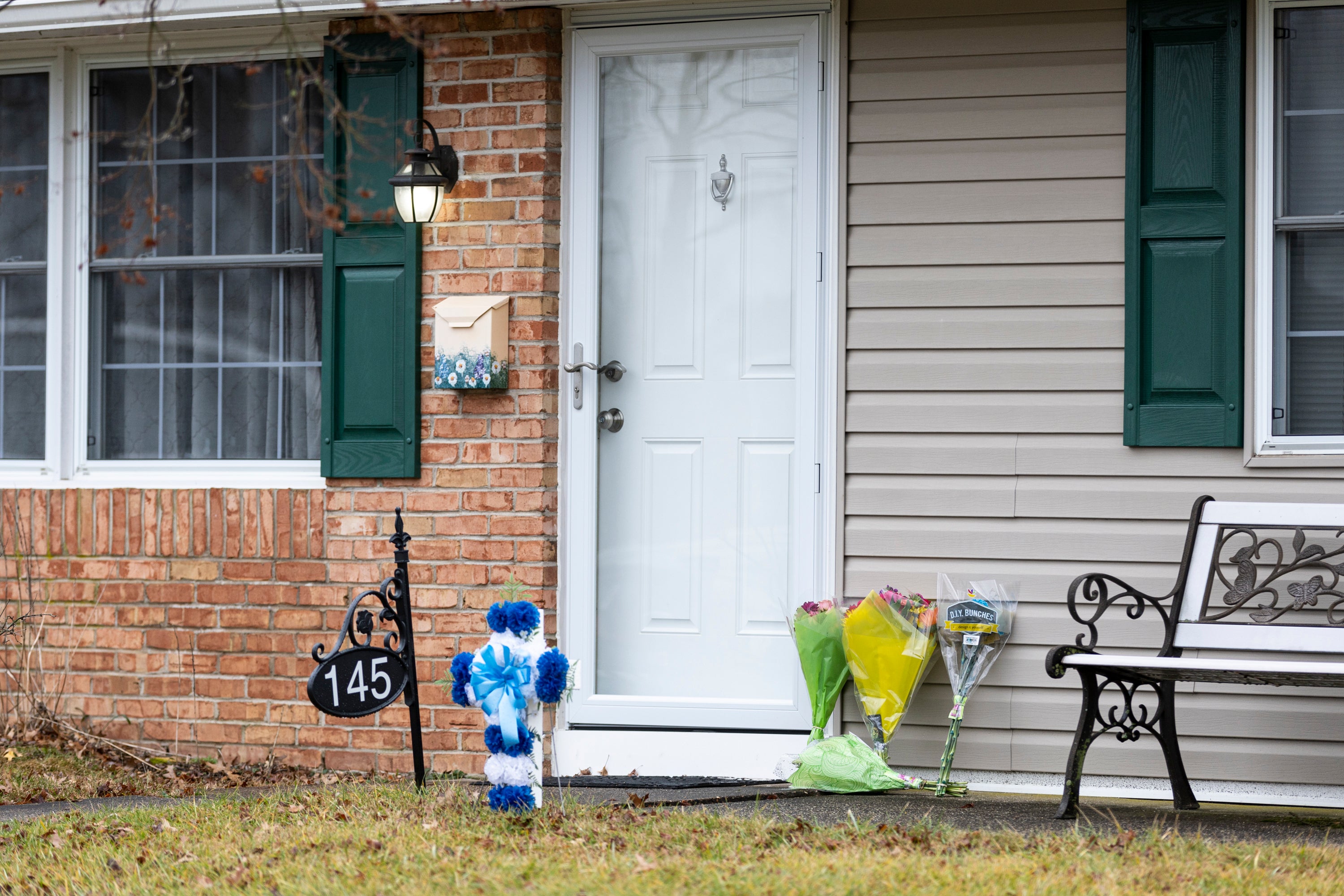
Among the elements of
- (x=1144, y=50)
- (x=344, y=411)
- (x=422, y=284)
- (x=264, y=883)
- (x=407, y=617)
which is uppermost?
(x=1144, y=50)

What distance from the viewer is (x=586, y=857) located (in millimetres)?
3328

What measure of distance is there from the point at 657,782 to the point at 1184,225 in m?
2.54

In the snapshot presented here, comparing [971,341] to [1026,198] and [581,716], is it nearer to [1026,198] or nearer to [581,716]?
[1026,198]

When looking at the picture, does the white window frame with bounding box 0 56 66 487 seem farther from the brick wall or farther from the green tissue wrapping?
the green tissue wrapping

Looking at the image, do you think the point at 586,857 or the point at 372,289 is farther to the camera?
the point at 372,289

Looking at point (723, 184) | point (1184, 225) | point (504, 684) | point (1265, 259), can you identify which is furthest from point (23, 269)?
point (1265, 259)

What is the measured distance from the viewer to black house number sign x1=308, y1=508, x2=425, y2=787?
3.74 meters

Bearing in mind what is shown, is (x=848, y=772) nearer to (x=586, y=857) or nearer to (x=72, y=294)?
(x=586, y=857)

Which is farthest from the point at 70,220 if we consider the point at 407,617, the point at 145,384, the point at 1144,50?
the point at 1144,50

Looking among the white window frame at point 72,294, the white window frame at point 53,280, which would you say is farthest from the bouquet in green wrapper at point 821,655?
the white window frame at point 53,280

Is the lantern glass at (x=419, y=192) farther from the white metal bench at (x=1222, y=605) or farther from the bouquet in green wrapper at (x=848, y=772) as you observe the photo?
the white metal bench at (x=1222, y=605)

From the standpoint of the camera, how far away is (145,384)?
5.32 m

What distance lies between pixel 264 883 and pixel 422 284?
2.35 metres

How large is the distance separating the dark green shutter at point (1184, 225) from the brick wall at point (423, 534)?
78.2 inches
